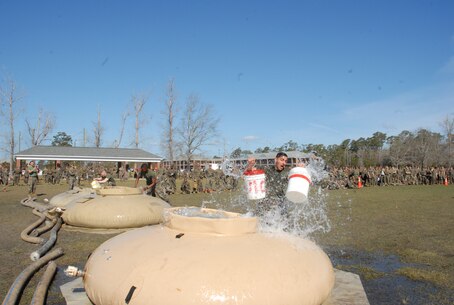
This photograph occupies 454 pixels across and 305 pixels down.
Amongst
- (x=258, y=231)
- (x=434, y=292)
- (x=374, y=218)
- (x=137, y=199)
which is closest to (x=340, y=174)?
(x=374, y=218)

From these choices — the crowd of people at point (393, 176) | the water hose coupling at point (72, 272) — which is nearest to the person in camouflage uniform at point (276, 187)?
the water hose coupling at point (72, 272)

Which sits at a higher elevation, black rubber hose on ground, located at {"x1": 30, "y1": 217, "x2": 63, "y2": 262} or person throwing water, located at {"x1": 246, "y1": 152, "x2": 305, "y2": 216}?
person throwing water, located at {"x1": 246, "y1": 152, "x2": 305, "y2": 216}

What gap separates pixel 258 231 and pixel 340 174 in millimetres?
29735

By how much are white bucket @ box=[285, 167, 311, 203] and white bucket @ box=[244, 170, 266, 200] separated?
1.84 feet

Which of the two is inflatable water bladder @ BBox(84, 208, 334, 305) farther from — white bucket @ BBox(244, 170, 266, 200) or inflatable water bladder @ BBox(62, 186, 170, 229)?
inflatable water bladder @ BBox(62, 186, 170, 229)

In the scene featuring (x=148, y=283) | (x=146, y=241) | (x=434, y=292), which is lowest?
(x=434, y=292)

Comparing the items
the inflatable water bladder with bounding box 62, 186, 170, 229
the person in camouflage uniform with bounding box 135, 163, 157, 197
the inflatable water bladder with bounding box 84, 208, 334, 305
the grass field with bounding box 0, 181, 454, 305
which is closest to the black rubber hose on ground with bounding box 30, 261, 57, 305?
the grass field with bounding box 0, 181, 454, 305

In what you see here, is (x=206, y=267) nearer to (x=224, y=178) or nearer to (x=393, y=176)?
(x=224, y=178)

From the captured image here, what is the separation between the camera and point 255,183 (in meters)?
5.27

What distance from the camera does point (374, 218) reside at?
12.6 m

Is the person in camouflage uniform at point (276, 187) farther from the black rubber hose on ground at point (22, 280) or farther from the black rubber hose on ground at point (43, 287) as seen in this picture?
the black rubber hose on ground at point (22, 280)

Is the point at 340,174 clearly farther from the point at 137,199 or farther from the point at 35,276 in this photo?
the point at 35,276

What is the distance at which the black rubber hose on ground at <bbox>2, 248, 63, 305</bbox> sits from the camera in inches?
168

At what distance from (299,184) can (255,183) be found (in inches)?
28.3
